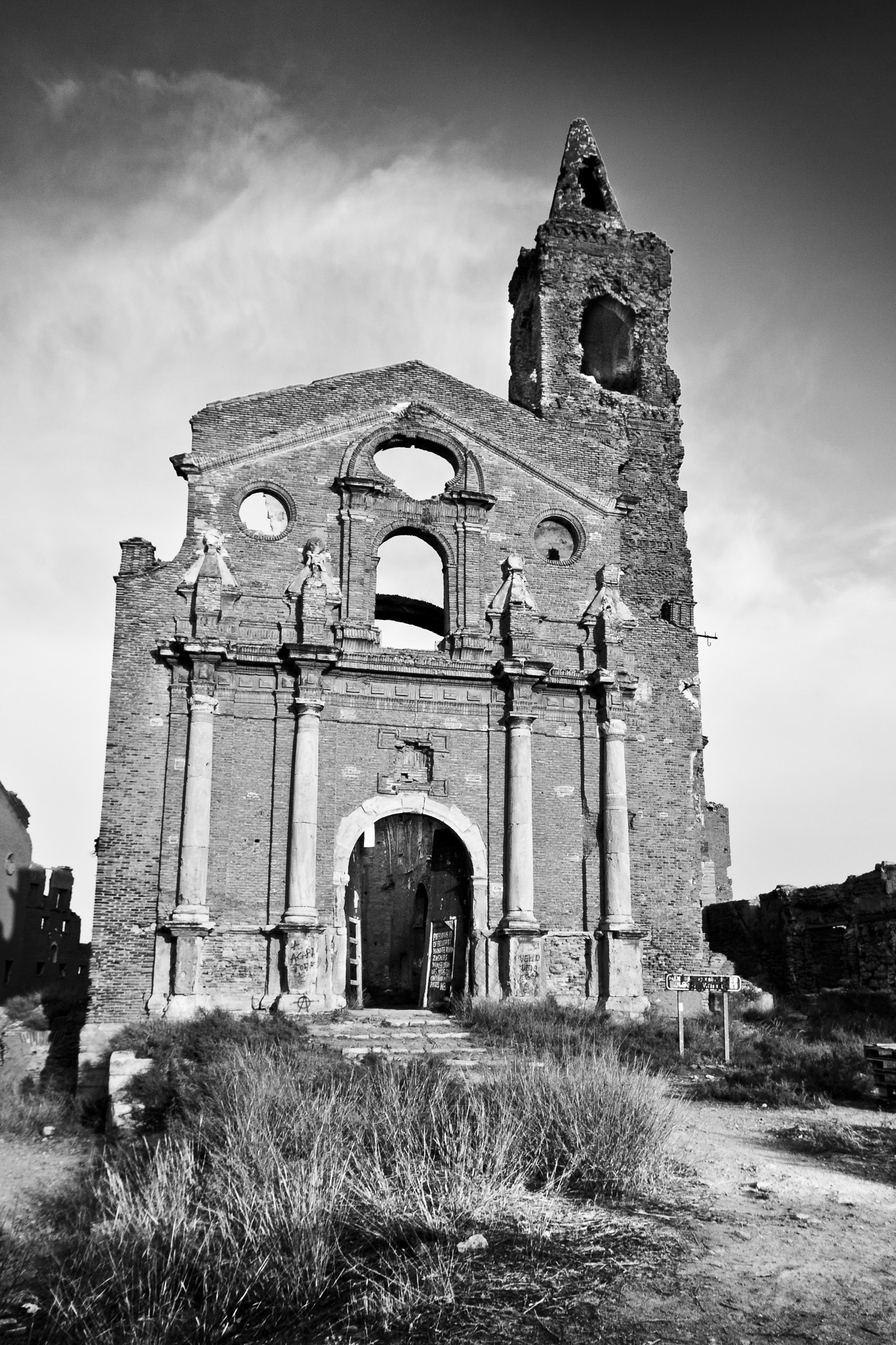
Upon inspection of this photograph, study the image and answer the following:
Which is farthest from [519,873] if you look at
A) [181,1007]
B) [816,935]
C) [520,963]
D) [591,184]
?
[591,184]

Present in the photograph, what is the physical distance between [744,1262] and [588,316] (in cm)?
1816

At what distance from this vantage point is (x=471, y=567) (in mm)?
17078

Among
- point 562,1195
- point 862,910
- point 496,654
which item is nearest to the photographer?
point 562,1195

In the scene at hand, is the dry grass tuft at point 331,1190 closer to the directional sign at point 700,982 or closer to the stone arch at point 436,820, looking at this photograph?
the directional sign at point 700,982

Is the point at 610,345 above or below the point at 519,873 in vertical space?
above

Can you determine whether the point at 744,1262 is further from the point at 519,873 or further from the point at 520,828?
the point at 520,828

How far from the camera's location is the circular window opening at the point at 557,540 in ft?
58.1

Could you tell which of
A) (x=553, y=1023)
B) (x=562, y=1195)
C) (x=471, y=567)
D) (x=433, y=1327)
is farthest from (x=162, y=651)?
(x=433, y=1327)

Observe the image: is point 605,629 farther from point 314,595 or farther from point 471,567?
point 314,595

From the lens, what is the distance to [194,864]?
14695mm

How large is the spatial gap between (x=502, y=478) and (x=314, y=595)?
3.80 meters

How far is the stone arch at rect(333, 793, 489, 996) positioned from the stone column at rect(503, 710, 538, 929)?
38 centimetres

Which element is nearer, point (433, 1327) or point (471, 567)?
point (433, 1327)

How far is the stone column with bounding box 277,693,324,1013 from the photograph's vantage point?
14.5 metres
